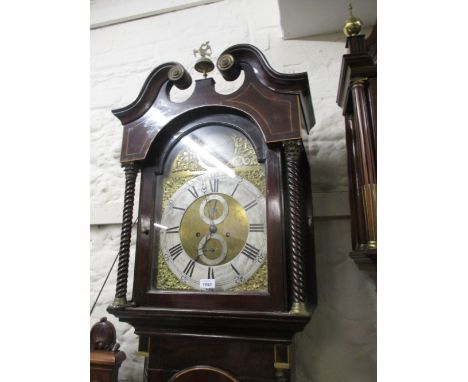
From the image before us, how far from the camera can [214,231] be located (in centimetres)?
91

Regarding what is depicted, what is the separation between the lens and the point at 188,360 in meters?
0.87

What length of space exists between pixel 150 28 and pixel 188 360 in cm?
141

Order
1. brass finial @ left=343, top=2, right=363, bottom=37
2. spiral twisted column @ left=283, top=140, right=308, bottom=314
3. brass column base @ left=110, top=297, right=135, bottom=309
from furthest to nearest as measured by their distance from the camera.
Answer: brass finial @ left=343, top=2, right=363, bottom=37 → brass column base @ left=110, top=297, right=135, bottom=309 → spiral twisted column @ left=283, top=140, right=308, bottom=314

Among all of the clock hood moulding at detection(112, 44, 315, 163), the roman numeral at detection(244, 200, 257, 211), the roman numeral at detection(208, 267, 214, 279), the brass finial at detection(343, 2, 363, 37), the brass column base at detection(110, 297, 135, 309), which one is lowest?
the brass column base at detection(110, 297, 135, 309)

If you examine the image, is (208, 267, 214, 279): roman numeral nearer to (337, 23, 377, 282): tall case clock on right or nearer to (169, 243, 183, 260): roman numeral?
(169, 243, 183, 260): roman numeral

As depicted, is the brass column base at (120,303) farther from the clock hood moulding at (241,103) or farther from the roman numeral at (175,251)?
the clock hood moulding at (241,103)

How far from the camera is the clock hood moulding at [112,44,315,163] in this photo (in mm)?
901

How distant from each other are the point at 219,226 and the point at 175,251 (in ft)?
0.44

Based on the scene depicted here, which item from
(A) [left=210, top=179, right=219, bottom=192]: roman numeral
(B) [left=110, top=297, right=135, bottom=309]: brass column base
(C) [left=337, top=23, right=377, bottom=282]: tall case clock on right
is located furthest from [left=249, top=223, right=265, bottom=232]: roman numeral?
(B) [left=110, top=297, right=135, bottom=309]: brass column base

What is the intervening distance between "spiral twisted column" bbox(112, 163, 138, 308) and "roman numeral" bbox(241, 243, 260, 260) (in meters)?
0.32

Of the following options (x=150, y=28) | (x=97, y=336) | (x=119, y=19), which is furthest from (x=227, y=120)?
(x=119, y=19)

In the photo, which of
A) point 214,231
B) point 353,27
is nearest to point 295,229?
point 214,231

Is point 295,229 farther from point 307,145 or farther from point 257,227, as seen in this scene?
point 307,145

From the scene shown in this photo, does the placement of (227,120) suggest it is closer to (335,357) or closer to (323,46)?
(323,46)
